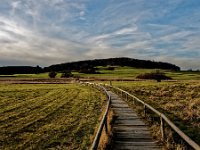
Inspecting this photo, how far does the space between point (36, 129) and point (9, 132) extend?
1.48 meters

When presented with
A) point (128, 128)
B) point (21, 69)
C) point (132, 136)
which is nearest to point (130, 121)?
point (128, 128)

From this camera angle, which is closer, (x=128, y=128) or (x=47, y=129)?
(x=128, y=128)

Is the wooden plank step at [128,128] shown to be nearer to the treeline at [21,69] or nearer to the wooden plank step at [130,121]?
the wooden plank step at [130,121]

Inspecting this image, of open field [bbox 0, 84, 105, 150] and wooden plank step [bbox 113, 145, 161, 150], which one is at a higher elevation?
wooden plank step [bbox 113, 145, 161, 150]

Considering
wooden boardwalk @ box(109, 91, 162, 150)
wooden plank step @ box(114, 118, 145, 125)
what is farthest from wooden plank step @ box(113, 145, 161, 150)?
wooden plank step @ box(114, 118, 145, 125)

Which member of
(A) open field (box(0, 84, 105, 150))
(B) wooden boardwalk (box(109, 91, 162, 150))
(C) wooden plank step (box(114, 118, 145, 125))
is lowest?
(A) open field (box(0, 84, 105, 150))

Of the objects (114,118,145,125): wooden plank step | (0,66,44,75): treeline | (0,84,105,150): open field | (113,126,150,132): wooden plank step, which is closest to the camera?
(0,84,105,150): open field

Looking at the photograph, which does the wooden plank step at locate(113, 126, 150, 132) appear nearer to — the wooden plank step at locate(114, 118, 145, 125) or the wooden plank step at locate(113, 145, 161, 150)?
the wooden plank step at locate(114, 118, 145, 125)

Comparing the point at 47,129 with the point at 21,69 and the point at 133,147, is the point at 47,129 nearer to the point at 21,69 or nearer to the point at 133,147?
the point at 133,147

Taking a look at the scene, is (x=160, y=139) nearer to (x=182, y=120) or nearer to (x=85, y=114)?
(x=182, y=120)

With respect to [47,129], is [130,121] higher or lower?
higher

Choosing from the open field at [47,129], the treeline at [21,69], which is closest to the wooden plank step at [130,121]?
the open field at [47,129]

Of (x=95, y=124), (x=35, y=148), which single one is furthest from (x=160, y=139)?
(x=95, y=124)

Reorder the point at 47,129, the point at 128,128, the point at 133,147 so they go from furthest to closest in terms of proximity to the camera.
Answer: the point at 47,129, the point at 128,128, the point at 133,147
